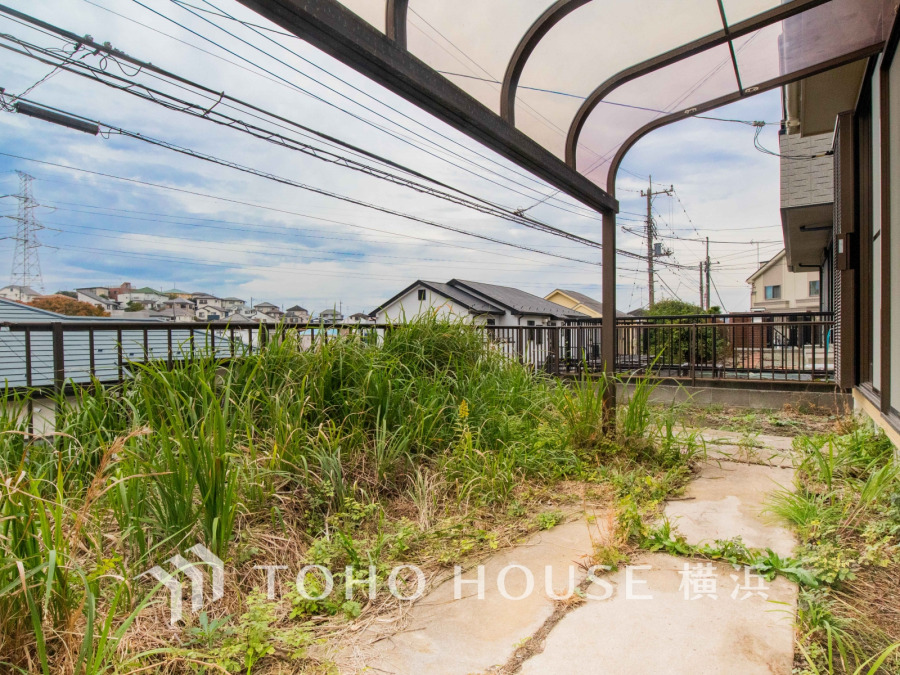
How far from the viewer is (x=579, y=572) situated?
1830 millimetres

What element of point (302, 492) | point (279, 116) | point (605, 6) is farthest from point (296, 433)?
point (279, 116)

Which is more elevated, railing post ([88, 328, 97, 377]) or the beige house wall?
the beige house wall

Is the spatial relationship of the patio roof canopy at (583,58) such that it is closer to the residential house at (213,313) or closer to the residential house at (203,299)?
the residential house at (213,313)

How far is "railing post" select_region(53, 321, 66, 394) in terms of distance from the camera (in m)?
2.89

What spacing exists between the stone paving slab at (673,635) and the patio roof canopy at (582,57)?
2.19 metres

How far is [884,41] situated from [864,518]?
101 inches

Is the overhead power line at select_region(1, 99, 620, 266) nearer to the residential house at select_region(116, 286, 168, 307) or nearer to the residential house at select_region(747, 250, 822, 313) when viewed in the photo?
the residential house at select_region(116, 286, 168, 307)

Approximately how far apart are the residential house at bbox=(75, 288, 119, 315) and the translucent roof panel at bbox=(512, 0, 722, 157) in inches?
672

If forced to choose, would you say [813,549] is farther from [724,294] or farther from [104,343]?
[724,294]

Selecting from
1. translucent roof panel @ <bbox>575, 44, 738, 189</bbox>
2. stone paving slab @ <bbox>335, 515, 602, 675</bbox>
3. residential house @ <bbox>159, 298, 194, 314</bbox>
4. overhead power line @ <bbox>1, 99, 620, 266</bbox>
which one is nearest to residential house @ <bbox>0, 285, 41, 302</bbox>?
residential house @ <bbox>159, 298, 194, 314</bbox>

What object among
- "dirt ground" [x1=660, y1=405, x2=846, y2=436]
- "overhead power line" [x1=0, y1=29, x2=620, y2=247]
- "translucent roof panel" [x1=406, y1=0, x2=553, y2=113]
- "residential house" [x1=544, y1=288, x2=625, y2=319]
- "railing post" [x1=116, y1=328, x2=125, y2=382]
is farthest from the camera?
"residential house" [x1=544, y1=288, x2=625, y2=319]

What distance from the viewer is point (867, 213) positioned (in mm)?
3312

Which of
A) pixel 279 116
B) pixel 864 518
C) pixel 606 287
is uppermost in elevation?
pixel 279 116

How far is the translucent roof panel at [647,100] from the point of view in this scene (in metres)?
3.17
